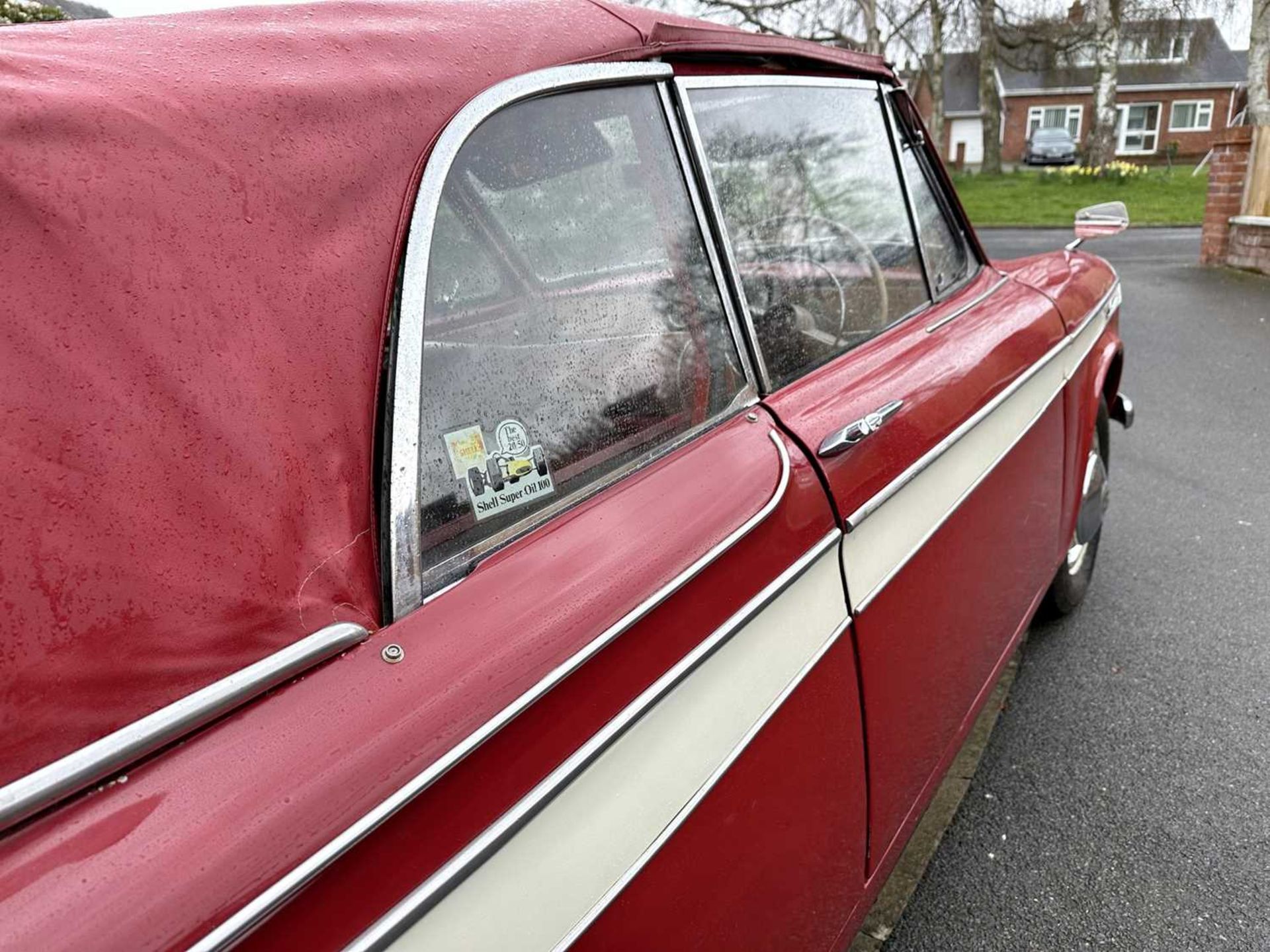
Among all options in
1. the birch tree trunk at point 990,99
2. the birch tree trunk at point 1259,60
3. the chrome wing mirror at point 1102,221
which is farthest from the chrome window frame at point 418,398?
the birch tree trunk at point 990,99

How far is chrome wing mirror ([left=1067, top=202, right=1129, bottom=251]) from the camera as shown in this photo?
303 cm

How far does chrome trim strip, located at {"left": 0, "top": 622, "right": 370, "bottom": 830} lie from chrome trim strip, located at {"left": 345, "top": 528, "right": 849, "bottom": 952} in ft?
0.75

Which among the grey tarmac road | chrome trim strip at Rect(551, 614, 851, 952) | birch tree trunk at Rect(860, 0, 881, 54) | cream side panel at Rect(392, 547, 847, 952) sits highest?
cream side panel at Rect(392, 547, 847, 952)

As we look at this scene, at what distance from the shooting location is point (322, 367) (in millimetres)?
928

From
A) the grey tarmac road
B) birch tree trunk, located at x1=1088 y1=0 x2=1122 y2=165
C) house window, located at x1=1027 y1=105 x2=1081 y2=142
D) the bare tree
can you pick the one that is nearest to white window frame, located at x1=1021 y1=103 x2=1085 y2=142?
house window, located at x1=1027 y1=105 x2=1081 y2=142

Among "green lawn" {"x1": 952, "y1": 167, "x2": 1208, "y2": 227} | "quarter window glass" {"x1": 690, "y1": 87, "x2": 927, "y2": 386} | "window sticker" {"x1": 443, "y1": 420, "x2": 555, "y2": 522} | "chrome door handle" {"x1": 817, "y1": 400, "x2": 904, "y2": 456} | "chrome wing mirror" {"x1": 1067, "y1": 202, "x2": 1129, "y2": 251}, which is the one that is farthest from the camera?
"green lawn" {"x1": 952, "y1": 167, "x2": 1208, "y2": 227}

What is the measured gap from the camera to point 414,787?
793 mm

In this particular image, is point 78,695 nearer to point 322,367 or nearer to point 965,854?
point 322,367

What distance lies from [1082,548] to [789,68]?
2236mm

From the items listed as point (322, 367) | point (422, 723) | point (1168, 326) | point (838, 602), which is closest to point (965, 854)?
point (838, 602)

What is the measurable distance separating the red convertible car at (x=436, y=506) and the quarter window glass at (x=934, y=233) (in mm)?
826

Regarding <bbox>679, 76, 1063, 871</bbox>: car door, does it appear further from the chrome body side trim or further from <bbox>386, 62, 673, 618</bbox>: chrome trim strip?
<bbox>386, 62, 673, 618</bbox>: chrome trim strip

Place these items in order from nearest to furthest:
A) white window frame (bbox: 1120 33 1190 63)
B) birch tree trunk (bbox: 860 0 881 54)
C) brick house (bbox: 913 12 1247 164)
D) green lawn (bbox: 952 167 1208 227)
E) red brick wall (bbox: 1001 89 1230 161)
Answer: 1. green lawn (bbox: 952 167 1208 227)
2. birch tree trunk (bbox: 860 0 881 54)
3. white window frame (bbox: 1120 33 1190 63)
4. brick house (bbox: 913 12 1247 164)
5. red brick wall (bbox: 1001 89 1230 161)

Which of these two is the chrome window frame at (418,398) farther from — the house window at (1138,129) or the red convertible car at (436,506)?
the house window at (1138,129)
